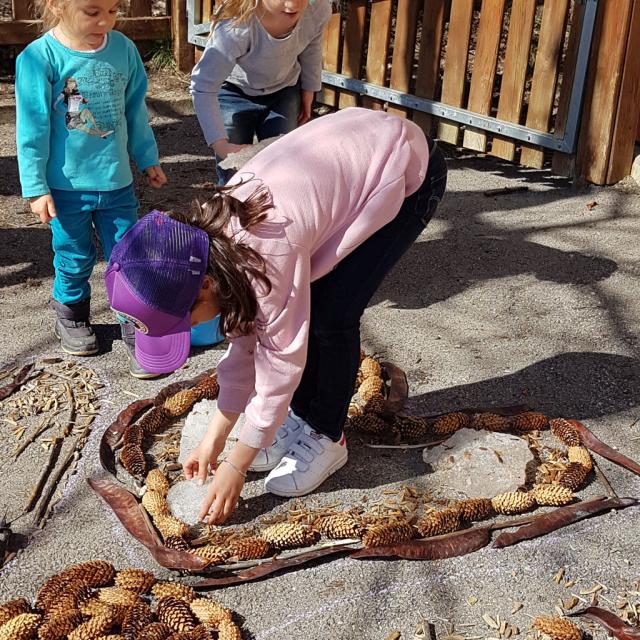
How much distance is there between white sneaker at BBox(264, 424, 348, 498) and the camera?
2906mm

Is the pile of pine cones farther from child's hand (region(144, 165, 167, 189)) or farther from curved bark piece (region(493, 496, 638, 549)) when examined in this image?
child's hand (region(144, 165, 167, 189))

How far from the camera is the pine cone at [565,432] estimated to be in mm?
3113

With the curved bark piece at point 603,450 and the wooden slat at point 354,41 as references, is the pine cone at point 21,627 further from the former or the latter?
the wooden slat at point 354,41

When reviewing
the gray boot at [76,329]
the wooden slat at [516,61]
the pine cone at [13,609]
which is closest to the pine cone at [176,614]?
the pine cone at [13,609]

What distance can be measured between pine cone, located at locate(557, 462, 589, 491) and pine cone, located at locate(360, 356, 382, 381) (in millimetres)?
826

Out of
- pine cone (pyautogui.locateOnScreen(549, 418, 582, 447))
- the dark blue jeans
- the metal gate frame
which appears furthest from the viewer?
the metal gate frame

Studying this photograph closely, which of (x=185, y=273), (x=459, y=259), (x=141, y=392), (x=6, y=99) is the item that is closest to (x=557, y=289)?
(x=459, y=259)

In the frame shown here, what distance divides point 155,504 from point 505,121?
3882 mm

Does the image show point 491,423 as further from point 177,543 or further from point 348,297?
point 177,543

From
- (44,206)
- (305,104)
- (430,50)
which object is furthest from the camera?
(430,50)

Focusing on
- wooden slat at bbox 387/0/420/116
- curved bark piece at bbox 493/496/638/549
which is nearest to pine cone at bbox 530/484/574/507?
curved bark piece at bbox 493/496/638/549

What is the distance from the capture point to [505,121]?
5.83 metres

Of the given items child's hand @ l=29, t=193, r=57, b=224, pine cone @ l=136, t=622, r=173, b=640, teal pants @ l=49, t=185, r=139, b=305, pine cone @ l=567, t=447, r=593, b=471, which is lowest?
pine cone @ l=136, t=622, r=173, b=640

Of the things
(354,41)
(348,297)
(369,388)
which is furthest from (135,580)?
(354,41)
